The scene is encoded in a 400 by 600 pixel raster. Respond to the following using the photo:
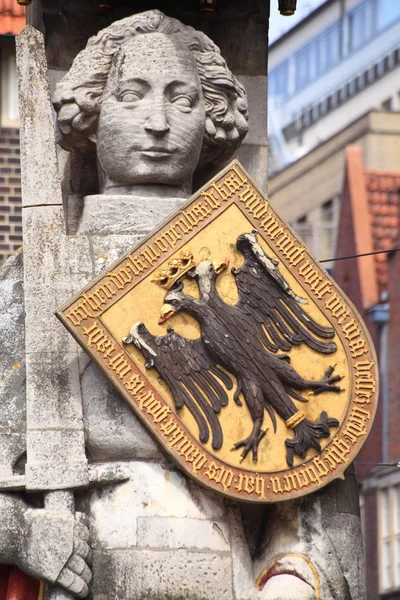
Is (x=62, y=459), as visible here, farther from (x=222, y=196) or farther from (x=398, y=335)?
(x=398, y=335)

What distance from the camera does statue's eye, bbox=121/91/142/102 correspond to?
1359cm

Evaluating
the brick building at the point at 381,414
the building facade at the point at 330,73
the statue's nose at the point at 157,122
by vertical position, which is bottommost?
the statue's nose at the point at 157,122

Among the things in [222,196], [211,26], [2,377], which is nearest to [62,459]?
[2,377]

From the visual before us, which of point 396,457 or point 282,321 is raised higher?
point 396,457

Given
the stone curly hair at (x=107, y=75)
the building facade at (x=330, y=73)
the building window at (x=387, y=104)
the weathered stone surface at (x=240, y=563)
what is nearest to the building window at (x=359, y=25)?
the building facade at (x=330, y=73)

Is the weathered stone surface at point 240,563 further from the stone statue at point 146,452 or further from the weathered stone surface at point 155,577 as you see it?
the weathered stone surface at point 155,577

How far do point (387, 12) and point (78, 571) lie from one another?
47.1 meters

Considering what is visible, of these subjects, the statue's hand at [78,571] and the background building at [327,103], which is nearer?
the statue's hand at [78,571]

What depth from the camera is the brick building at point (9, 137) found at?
67.4ft

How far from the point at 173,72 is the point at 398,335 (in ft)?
71.8

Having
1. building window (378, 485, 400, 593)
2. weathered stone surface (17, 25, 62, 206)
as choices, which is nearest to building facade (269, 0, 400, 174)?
building window (378, 485, 400, 593)

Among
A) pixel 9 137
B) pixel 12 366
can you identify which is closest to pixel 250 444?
pixel 12 366

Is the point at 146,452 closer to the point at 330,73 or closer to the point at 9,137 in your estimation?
the point at 9,137

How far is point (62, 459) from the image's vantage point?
1275 cm
